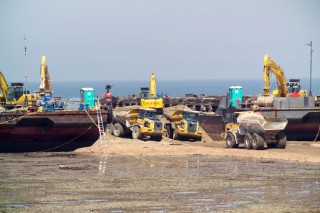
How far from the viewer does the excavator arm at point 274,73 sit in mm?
48969

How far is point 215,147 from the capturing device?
1706 inches

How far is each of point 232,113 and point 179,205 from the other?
840 inches

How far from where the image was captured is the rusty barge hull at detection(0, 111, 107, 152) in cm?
4169

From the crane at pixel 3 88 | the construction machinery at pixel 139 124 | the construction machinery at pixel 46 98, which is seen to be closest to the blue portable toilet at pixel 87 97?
the construction machinery at pixel 46 98

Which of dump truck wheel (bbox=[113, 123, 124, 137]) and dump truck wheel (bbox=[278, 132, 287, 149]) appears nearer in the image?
dump truck wheel (bbox=[278, 132, 287, 149])

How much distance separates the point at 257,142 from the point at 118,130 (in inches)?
359

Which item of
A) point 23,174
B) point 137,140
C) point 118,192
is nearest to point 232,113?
point 137,140

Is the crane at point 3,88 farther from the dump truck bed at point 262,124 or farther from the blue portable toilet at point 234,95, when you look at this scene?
the dump truck bed at point 262,124

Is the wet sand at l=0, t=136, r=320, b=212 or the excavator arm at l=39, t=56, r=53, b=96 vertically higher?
the excavator arm at l=39, t=56, r=53, b=96

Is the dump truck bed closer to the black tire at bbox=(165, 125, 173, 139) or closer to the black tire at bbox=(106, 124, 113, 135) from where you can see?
the black tire at bbox=(165, 125, 173, 139)

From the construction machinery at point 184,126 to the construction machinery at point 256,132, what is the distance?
9.40ft

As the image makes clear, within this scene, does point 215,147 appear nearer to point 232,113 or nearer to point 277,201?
point 232,113

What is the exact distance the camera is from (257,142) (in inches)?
1575

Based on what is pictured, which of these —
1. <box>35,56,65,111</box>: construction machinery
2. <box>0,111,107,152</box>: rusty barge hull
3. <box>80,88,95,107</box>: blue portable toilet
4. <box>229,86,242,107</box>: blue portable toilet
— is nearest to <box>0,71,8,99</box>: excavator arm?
<box>35,56,65,111</box>: construction machinery
